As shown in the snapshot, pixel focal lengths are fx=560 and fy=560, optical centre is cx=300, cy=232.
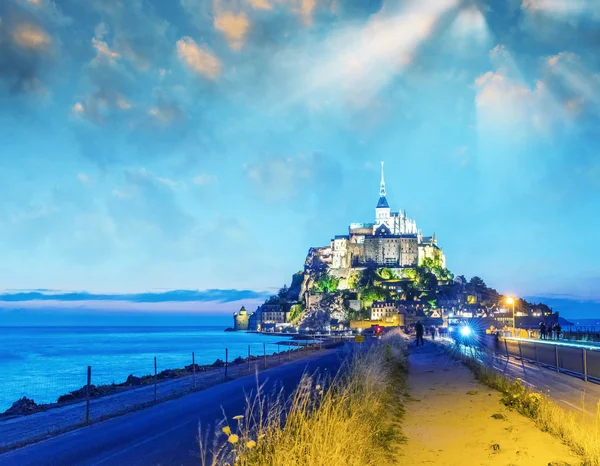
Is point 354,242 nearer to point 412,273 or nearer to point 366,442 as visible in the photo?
point 412,273

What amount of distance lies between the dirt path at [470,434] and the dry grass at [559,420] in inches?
6.0

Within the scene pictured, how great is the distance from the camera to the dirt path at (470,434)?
795 cm

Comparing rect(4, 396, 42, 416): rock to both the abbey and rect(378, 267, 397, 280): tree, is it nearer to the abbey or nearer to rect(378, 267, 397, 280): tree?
rect(378, 267, 397, 280): tree

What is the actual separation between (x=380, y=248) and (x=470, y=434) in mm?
143853

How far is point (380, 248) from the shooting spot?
152375 millimetres

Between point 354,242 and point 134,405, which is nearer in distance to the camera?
point 134,405

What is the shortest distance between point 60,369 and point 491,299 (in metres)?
120

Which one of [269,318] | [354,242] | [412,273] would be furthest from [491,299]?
[269,318]

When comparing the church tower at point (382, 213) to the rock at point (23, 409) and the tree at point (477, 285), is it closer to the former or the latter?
Answer: the tree at point (477, 285)

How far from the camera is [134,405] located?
16469 mm

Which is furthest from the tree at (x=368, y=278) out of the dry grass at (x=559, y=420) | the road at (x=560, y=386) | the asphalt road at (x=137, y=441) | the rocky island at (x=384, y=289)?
the asphalt road at (x=137, y=441)

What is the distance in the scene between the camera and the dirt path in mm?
7949

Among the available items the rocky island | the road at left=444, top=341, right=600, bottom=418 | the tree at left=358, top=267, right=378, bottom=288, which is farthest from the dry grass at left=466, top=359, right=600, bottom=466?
the tree at left=358, top=267, right=378, bottom=288

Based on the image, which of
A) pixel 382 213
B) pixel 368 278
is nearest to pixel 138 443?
pixel 368 278
